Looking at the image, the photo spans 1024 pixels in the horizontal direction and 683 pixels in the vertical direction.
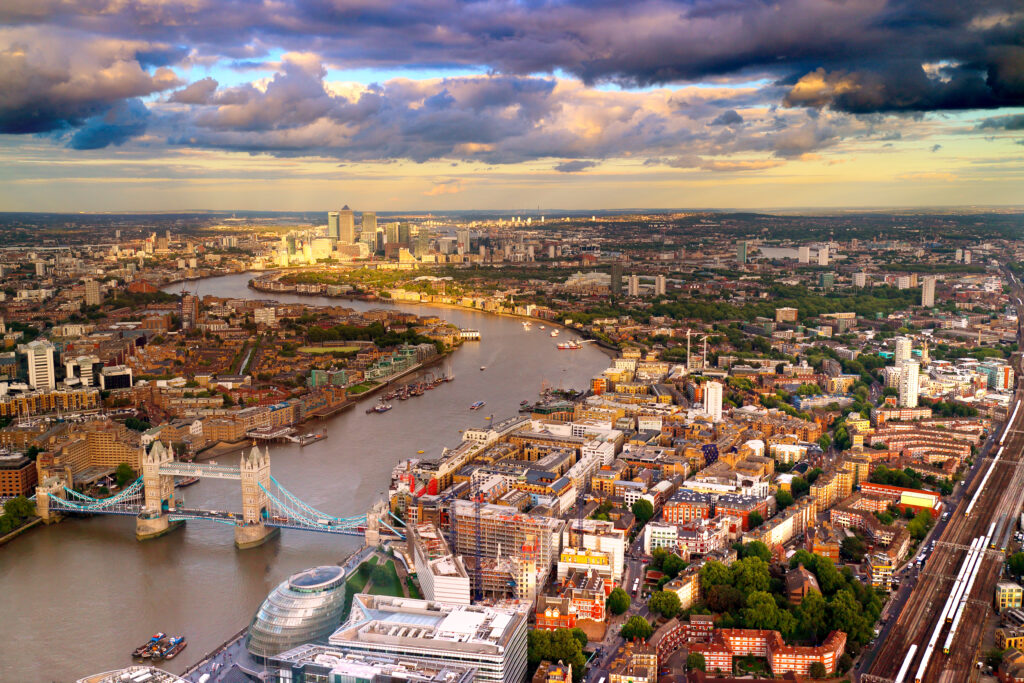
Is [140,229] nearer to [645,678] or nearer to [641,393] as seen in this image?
[641,393]

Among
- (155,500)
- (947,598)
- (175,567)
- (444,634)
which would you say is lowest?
(175,567)

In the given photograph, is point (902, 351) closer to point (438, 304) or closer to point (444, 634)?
point (444, 634)

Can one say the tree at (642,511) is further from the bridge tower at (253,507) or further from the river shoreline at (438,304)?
the river shoreline at (438,304)

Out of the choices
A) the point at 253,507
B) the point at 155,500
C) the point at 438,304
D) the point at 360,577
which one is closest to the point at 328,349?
the point at 438,304

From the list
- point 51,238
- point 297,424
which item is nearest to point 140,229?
point 51,238

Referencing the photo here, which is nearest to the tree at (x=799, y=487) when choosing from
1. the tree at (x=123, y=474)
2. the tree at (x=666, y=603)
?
the tree at (x=666, y=603)

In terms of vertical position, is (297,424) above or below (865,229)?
below

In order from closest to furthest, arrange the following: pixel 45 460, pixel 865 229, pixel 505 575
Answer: pixel 505 575 < pixel 45 460 < pixel 865 229
